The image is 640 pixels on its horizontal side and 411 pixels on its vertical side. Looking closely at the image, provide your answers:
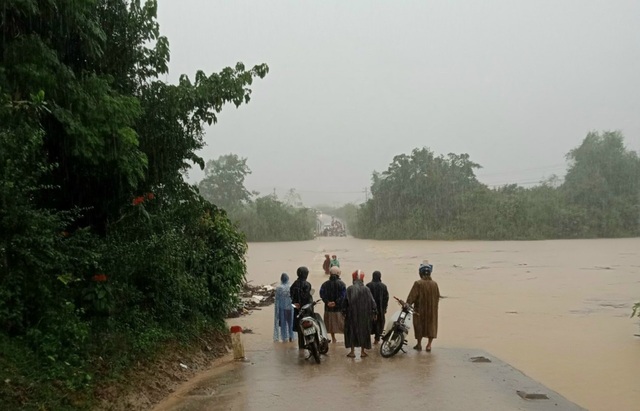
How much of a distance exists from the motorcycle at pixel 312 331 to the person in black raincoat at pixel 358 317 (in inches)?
17.2

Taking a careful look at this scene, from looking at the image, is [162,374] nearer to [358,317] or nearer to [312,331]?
[312,331]

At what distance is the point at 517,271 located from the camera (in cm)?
2666

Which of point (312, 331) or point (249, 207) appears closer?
point (312, 331)

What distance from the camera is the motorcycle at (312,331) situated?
8.33m

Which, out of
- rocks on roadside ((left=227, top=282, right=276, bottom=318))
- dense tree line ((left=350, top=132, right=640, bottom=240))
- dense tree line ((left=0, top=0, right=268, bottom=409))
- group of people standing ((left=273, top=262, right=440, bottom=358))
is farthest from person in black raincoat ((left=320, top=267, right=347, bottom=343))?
dense tree line ((left=350, top=132, right=640, bottom=240))

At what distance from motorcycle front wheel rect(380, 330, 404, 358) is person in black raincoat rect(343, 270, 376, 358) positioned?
10.2 inches

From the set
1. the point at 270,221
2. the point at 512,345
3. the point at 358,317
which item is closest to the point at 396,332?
the point at 358,317

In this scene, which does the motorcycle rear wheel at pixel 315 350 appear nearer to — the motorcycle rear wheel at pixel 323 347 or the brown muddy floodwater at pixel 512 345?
the brown muddy floodwater at pixel 512 345

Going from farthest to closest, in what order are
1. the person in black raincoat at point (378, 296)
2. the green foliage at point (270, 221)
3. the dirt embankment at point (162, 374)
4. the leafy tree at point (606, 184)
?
the green foliage at point (270, 221)
the leafy tree at point (606, 184)
the person in black raincoat at point (378, 296)
the dirt embankment at point (162, 374)

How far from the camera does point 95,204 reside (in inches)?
319

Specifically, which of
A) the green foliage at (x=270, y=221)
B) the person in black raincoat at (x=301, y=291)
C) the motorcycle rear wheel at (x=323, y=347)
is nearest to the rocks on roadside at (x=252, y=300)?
the person in black raincoat at (x=301, y=291)

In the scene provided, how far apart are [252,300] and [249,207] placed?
2213 inches

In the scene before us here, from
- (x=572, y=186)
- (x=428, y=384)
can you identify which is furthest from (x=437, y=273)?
(x=572, y=186)

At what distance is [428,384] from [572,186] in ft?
197
